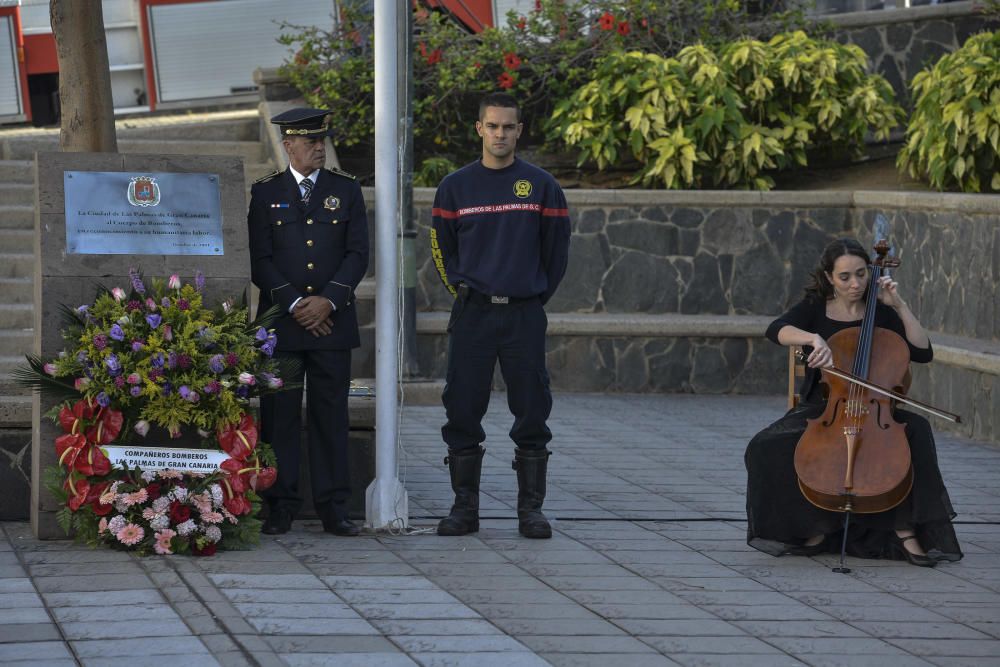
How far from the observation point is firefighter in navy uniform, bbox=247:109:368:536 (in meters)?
7.21

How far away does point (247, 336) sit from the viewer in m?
6.94

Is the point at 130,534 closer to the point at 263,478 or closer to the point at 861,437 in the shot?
the point at 263,478

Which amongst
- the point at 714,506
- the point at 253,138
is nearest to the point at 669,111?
the point at 253,138

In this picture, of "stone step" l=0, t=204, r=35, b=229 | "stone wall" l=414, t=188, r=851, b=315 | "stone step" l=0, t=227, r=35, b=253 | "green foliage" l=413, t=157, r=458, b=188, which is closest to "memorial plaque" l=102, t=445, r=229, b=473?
"stone step" l=0, t=227, r=35, b=253

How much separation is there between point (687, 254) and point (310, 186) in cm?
599

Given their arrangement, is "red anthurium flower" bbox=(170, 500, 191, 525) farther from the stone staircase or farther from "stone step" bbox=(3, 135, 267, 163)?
"stone step" bbox=(3, 135, 267, 163)

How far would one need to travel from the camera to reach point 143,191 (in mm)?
7090

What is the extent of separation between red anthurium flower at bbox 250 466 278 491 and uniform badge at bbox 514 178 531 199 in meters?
1.65

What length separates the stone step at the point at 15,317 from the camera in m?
11.0

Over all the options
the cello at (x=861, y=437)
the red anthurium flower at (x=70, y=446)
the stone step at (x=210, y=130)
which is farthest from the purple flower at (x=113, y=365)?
the stone step at (x=210, y=130)

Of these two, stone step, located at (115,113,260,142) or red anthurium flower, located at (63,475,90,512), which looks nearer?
red anthurium flower, located at (63,475,90,512)

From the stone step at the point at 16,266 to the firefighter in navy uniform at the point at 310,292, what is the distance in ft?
16.5

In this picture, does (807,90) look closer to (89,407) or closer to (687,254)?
(687,254)

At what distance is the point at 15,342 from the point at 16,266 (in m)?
1.32
